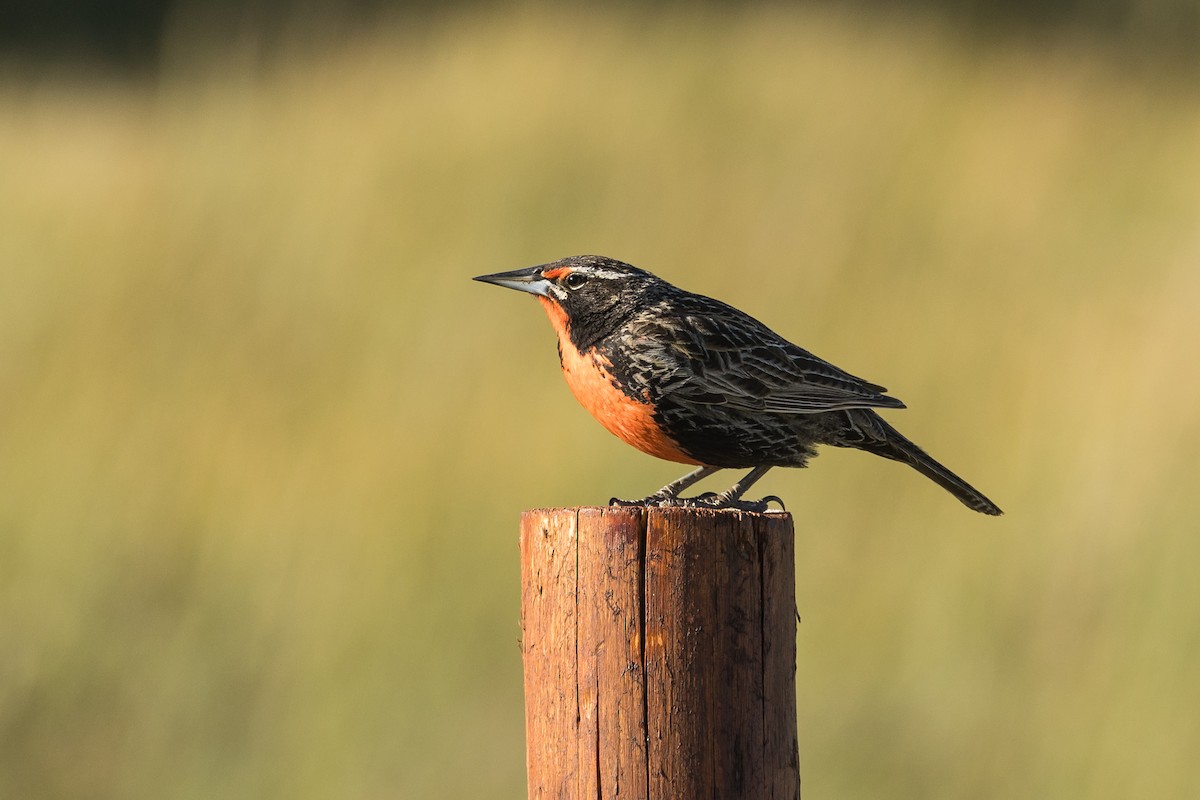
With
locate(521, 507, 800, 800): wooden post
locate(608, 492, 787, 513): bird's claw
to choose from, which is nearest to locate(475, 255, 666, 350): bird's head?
locate(608, 492, 787, 513): bird's claw

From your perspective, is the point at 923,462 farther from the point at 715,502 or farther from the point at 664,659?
the point at 664,659

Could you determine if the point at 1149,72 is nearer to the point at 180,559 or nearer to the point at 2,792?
the point at 180,559

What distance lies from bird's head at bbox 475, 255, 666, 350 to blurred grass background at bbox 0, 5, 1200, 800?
153 cm

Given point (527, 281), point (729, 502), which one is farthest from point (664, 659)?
point (527, 281)

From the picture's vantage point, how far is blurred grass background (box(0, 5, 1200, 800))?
5547mm

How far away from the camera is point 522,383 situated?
6.74 meters

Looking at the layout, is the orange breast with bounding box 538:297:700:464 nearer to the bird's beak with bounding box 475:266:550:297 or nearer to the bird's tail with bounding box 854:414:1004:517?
the bird's beak with bounding box 475:266:550:297

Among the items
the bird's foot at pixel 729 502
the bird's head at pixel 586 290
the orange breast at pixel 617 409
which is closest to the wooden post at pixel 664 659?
the bird's foot at pixel 729 502

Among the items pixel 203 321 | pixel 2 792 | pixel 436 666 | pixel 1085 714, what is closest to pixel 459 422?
pixel 436 666

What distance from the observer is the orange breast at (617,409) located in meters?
4.21

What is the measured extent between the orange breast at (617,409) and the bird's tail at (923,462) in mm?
756

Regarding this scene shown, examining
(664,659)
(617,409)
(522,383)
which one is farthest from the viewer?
(522,383)

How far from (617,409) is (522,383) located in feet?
8.28

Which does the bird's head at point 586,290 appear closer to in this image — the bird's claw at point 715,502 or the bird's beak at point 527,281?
the bird's beak at point 527,281
